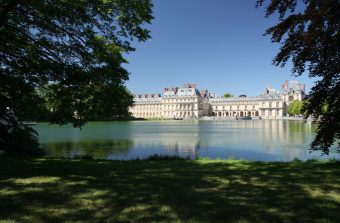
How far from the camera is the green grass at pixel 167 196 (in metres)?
4.46

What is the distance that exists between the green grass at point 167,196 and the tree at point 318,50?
5.29ft

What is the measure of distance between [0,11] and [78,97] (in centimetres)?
302

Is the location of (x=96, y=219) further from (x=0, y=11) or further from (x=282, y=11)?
(x=282, y=11)

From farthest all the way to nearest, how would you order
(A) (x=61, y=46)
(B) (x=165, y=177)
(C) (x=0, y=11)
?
1. (A) (x=61, y=46)
2. (C) (x=0, y=11)
3. (B) (x=165, y=177)

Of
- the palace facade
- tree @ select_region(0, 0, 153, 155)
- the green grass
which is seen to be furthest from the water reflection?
the palace facade

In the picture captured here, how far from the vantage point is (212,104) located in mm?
142500

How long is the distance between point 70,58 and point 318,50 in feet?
21.4

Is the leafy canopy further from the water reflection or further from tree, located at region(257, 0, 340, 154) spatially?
the water reflection

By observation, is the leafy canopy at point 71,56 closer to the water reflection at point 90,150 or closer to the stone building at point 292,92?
the water reflection at point 90,150

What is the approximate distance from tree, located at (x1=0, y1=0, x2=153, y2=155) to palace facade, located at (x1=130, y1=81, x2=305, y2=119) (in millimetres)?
118724

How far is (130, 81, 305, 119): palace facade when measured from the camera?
129 meters

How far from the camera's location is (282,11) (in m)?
9.20

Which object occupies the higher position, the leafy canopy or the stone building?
the stone building

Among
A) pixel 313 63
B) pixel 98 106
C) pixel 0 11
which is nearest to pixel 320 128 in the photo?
pixel 313 63
